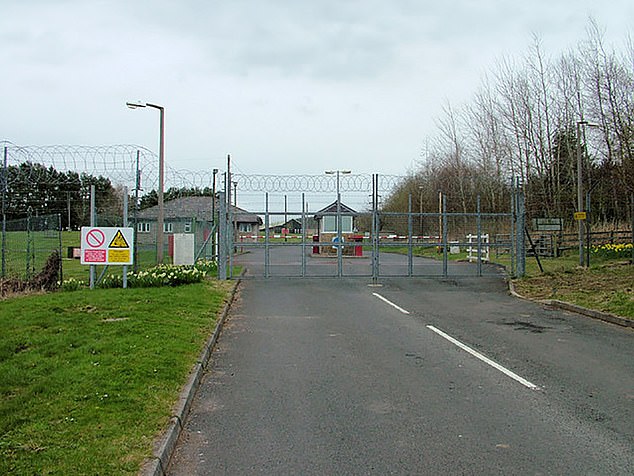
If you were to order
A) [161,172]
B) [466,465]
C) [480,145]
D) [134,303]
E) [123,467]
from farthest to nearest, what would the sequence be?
[480,145] → [161,172] → [134,303] → [466,465] → [123,467]

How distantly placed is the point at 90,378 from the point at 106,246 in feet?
33.9

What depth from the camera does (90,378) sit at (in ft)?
22.9

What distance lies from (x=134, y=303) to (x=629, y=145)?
1985 centimetres

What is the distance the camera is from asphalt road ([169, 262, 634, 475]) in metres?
5.26

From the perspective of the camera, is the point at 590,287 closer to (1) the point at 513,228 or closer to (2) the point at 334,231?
(1) the point at 513,228

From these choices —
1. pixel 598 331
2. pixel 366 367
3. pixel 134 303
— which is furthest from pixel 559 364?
pixel 134 303

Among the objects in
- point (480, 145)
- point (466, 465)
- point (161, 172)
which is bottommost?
point (466, 465)

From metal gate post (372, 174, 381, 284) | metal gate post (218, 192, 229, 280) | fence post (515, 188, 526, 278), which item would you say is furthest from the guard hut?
fence post (515, 188, 526, 278)

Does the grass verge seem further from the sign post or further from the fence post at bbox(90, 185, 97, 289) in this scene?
the fence post at bbox(90, 185, 97, 289)

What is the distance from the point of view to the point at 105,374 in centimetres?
717

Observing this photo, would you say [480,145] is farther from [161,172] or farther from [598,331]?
[598,331]

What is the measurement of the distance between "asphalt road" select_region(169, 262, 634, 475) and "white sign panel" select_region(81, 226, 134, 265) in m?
4.91

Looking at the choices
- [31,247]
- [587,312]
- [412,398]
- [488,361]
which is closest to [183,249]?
[31,247]

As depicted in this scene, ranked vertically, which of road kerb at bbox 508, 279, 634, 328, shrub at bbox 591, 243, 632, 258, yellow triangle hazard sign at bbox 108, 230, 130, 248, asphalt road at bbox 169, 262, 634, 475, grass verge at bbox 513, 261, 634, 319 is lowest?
asphalt road at bbox 169, 262, 634, 475
